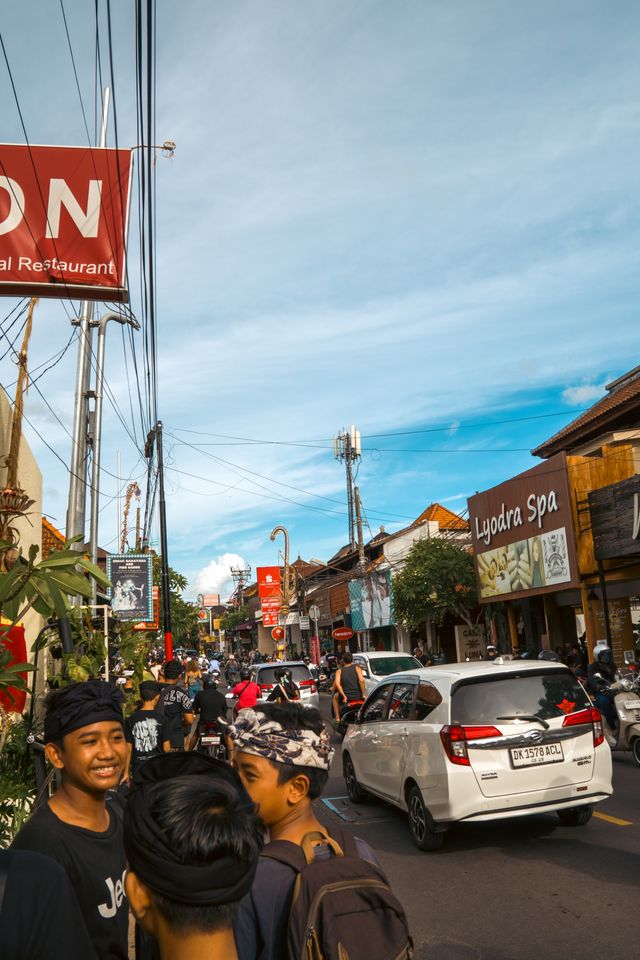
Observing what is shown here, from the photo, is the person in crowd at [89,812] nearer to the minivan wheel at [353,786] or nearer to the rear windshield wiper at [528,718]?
the rear windshield wiper at [528,718]

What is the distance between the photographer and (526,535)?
2731cm

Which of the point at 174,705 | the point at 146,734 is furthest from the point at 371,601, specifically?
the point at 146,734

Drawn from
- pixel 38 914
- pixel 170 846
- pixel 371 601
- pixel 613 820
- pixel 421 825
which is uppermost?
pixel 371 601

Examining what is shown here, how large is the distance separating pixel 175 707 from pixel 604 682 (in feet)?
23.0

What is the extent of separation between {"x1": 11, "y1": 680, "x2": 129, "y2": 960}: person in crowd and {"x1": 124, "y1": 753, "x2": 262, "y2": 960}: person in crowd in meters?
0.90

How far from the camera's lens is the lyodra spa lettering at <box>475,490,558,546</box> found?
25.6m

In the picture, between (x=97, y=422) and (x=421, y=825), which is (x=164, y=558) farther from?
(x=421, y=825)

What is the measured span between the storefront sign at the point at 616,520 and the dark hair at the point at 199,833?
19829 mm

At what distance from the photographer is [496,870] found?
22.1ft

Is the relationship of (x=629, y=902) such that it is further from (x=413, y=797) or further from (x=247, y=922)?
(x=247, y=922)

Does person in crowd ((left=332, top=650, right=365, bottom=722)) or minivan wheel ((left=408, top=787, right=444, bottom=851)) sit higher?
person in crowd ((left=332, top=650, right=365, bottom=722))

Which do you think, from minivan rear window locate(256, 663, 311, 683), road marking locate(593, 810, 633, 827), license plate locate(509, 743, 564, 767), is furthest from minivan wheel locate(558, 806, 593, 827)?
minivan rear window locate(256, 663, 311, 683)

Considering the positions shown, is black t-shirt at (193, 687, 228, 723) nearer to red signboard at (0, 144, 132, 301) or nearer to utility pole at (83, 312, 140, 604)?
utility pole at (83, 312, 140, 604)

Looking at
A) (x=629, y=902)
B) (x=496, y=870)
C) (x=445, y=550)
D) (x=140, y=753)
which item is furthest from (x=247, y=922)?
(x=445, y=550)
